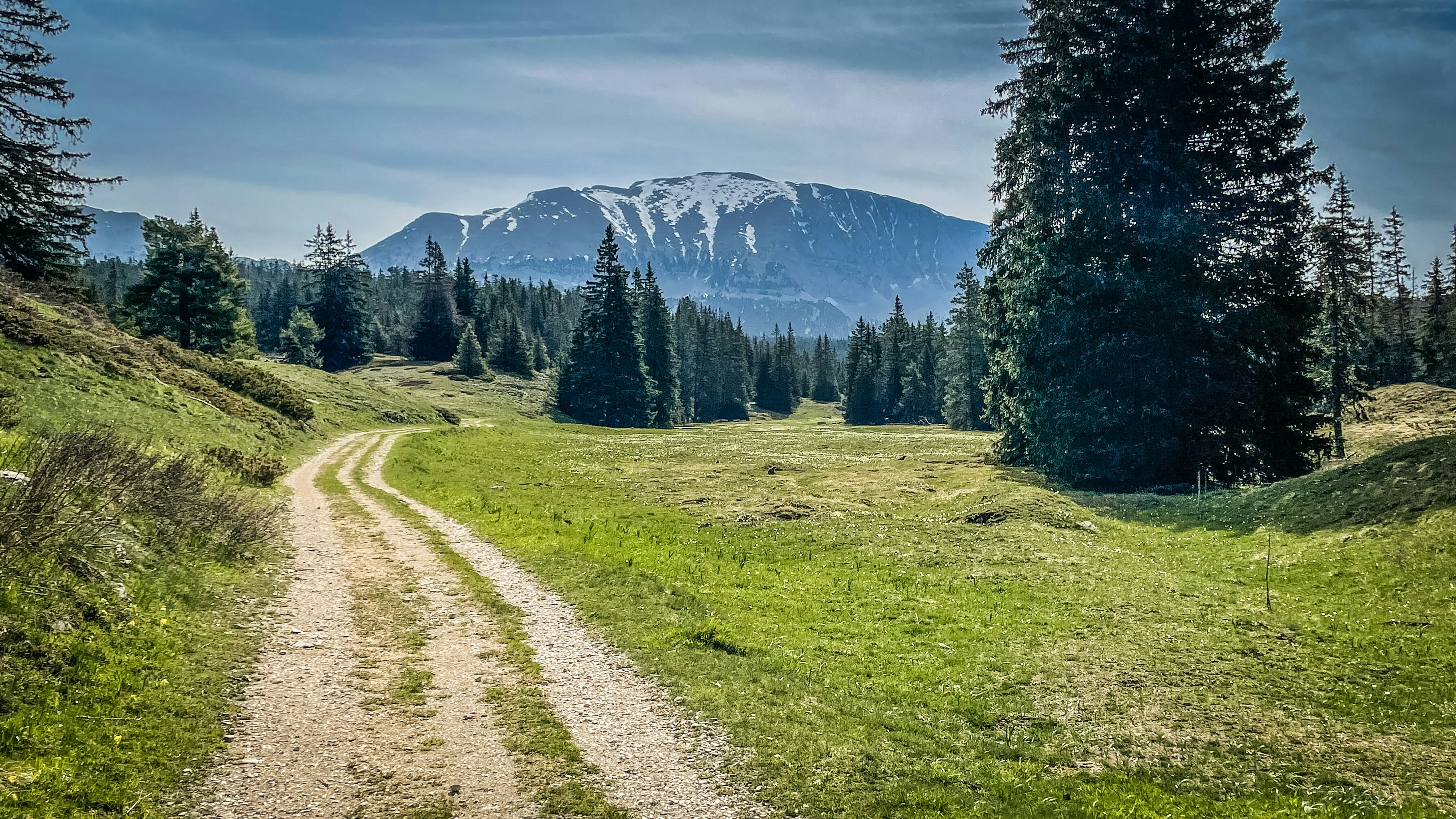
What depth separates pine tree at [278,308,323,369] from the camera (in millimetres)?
86312

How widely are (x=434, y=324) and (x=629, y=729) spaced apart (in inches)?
4543

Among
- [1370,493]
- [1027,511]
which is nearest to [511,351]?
[1027,511]

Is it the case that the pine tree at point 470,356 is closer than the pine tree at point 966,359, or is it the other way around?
the pine tree at point 966,359

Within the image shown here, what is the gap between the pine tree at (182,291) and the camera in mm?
54469

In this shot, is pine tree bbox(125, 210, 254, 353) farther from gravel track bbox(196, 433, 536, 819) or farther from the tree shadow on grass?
the tree shadow on grass

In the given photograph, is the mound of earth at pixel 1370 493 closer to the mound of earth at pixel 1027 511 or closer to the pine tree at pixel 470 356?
the mound of earth at pixel 1027 511

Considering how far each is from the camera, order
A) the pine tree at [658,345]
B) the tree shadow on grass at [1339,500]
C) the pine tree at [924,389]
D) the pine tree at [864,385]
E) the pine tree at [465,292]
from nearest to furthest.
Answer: the tree shadow on grass at [1339,500] → the pine tree at [658,345] → the pine tree at [924,389] → the pine tree at [864,385] → the pine tree at [465,292]

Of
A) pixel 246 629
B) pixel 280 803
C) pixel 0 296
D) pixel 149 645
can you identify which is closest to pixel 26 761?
pixel 280 803

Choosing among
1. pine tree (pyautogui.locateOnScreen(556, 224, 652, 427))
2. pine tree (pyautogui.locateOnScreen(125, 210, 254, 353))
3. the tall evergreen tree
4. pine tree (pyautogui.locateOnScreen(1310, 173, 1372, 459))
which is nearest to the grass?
pine tree (pyautogui.locateOnScreen(1310, 173, 1372, 459))

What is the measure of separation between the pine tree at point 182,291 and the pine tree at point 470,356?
126 feet

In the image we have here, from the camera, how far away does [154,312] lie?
54.7 m

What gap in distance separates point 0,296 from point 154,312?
99.7ft

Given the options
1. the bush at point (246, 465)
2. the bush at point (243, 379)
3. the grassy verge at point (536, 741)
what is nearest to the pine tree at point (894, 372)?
the bush at point (243, 379)

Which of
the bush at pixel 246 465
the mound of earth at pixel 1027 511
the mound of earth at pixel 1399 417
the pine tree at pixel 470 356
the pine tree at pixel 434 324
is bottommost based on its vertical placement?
the mound of earth at pixel 1027 511
